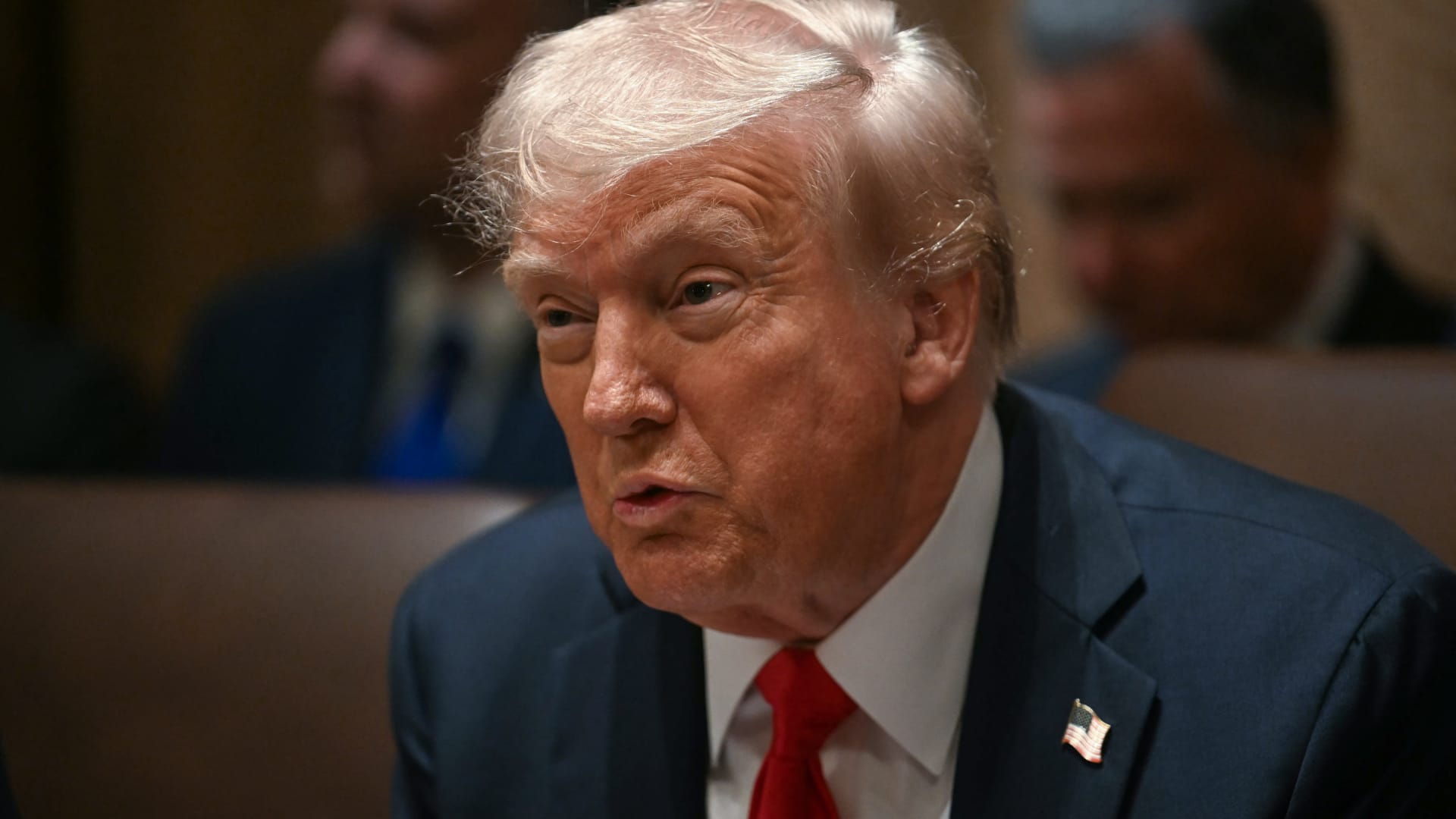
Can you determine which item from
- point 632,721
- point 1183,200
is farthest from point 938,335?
point 1183,200

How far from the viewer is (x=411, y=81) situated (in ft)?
10.0

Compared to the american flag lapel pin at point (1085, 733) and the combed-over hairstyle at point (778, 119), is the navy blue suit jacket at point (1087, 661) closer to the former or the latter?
the american flag lapel pin at point (1085, 733)

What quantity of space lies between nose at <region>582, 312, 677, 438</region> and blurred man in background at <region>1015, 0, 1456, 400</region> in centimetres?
157

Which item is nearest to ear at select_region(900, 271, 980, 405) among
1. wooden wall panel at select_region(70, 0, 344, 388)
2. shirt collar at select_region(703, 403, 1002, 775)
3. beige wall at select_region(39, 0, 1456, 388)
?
shirt collar at select_region(703, 403, 1002, 775)

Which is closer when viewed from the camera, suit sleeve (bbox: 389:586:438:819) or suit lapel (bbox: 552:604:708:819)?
suit lapel (bbox: 552:604:708:819)

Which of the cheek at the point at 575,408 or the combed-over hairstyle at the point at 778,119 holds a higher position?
the combed-over hairstyle at the point at 778,119

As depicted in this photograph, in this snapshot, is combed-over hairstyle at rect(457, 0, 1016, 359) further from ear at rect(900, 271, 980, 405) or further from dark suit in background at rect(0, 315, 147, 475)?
dark suit in background at rect(0, 315, 147, 475)

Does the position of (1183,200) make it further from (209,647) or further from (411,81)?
(209,647)

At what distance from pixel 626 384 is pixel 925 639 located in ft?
1.38

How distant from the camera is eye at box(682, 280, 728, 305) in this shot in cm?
137

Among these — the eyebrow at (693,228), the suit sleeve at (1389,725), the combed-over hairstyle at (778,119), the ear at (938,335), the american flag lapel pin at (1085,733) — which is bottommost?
the american flag lapel pin at (1085,733)

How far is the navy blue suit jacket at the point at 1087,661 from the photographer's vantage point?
1387 mm

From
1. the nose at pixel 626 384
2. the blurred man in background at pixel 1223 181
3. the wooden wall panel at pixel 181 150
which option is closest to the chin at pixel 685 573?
the nose at pixel 626 384

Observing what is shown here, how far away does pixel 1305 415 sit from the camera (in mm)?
1941
